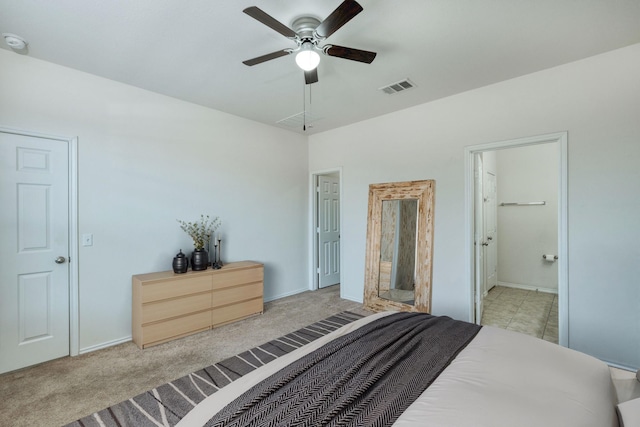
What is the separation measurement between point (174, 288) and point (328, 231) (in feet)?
9.45

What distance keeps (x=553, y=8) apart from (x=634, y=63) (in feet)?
3.80

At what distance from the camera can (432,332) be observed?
177 centimetres

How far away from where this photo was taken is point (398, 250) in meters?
3.96

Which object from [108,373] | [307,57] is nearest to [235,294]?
[108,373]

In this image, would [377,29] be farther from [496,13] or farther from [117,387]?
[117,387]

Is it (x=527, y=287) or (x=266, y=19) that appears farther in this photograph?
(x=527, y=287)

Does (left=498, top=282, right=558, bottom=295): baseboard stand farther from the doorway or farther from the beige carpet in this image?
the beige carpet

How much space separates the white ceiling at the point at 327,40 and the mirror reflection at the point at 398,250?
1472 mm

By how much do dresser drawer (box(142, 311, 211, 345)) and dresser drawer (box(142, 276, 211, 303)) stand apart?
0.89 ft

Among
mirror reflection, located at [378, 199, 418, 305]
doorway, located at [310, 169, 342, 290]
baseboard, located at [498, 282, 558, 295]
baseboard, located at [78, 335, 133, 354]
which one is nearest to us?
baseboard, located at [78, 335, 133, 354]

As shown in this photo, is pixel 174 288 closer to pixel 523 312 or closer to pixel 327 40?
pixel 327 40

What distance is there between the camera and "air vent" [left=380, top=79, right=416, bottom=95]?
3094 millimetres

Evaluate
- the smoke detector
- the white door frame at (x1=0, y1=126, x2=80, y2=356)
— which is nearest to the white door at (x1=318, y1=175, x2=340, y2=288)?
the white door frame at (x1=0, y1=126, x2=80, y2=356)

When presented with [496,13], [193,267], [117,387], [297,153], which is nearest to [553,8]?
[496,13]
